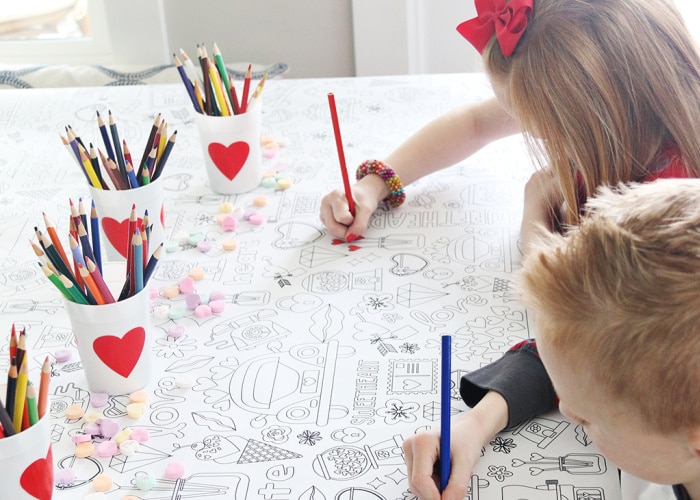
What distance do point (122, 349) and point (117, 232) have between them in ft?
0.68

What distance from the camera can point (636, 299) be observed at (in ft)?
1.64

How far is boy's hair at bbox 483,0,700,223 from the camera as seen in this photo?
0.85 meters

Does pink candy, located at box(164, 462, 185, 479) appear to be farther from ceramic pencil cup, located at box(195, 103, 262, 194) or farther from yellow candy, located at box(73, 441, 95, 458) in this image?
ceramic pencil cup, located at box(195, 103, 262, 194)

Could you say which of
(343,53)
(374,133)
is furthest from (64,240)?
(343,53)

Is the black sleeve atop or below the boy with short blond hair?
below

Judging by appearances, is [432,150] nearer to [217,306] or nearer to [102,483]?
[217,306]

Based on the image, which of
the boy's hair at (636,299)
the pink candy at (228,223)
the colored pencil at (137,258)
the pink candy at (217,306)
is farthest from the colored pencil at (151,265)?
the boy's hair at (636,299)

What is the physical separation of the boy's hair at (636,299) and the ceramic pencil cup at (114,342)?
38 cm

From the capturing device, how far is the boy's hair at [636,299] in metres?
0.49

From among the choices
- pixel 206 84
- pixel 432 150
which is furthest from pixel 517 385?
pixel 206 84

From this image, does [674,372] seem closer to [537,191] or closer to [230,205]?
[537,191]

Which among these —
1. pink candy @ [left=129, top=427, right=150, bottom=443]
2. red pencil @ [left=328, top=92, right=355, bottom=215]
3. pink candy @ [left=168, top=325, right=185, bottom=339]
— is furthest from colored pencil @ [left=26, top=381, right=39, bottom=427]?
red pencil @ [left=328, top=92, right=355, bottom=215]

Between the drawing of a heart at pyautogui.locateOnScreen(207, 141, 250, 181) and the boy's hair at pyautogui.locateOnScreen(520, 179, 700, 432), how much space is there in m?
0.60

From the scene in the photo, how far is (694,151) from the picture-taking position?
0.85 m
